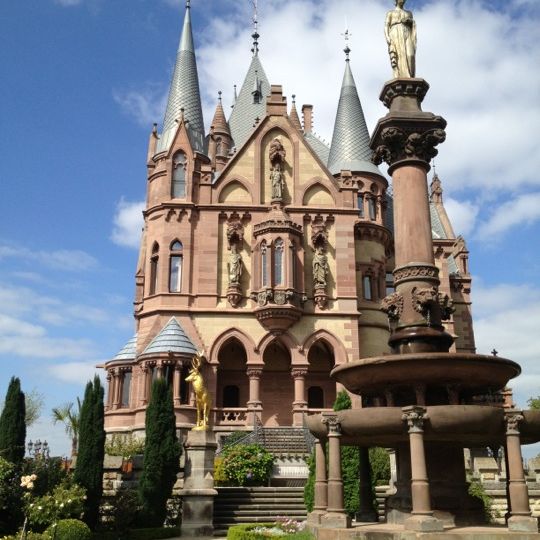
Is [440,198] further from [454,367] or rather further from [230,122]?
[454,367]

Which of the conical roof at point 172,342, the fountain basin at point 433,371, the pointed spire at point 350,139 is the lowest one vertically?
the fountain basin at point 433,371

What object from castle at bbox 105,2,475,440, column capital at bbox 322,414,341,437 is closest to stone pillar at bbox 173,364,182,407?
castle at bbox 105,2,475,440

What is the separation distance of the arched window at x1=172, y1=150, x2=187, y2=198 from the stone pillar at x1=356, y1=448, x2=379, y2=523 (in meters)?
25.9

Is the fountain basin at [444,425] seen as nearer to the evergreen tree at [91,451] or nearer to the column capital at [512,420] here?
the column capital at [512,420]

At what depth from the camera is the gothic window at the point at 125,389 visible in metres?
36.4

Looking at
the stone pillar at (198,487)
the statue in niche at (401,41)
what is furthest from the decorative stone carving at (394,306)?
the stone pillar at (198,487)

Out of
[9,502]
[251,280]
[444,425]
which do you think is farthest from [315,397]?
[444,425]

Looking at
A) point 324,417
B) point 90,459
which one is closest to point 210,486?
point 90,459

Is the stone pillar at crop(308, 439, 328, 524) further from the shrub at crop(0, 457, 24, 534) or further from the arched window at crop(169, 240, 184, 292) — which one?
the arched window at crop(169, 240, 184, 292)

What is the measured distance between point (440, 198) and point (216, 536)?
42338mm

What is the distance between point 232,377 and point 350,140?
59.4ft

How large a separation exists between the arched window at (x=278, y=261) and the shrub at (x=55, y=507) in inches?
731

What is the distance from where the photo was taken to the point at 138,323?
38.3 metres

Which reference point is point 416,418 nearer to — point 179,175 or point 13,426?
point 13,426
